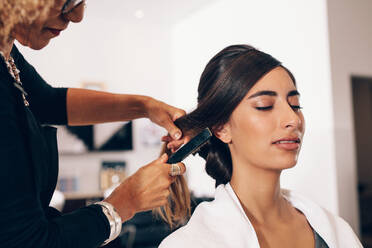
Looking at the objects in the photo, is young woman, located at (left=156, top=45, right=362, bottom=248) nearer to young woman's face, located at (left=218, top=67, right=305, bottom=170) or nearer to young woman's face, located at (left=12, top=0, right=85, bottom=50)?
young woman's face, located at (left=218, top=67, right=305, bottom=170)

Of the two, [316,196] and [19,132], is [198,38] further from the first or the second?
[19,132]

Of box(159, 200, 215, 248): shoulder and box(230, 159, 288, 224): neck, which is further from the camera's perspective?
box(230, 159, 288, 224): neck

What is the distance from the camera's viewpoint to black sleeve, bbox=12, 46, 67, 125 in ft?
3.68

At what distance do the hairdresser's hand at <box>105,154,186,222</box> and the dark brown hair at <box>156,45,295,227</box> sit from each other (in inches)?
15.5

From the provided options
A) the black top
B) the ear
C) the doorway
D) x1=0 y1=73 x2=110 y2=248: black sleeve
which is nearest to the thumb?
the ear

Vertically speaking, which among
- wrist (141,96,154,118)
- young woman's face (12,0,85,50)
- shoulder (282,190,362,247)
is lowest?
shoulder (282,190,362,247)

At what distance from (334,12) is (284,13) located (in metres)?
0.52

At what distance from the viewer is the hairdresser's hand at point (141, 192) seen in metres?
0.88

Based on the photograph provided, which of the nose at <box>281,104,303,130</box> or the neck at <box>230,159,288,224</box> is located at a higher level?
the nose at <box>281,104,303,130</box>

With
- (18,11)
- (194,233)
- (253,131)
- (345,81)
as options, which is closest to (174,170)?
(194,233)

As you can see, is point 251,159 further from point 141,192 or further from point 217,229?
point 141,192

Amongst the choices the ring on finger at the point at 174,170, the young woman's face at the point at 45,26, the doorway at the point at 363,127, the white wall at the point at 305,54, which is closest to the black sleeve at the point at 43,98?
the young woman's face at the point at 45,26

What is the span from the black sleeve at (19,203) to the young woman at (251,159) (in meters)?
0.48

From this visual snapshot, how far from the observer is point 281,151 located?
4.05 feet
